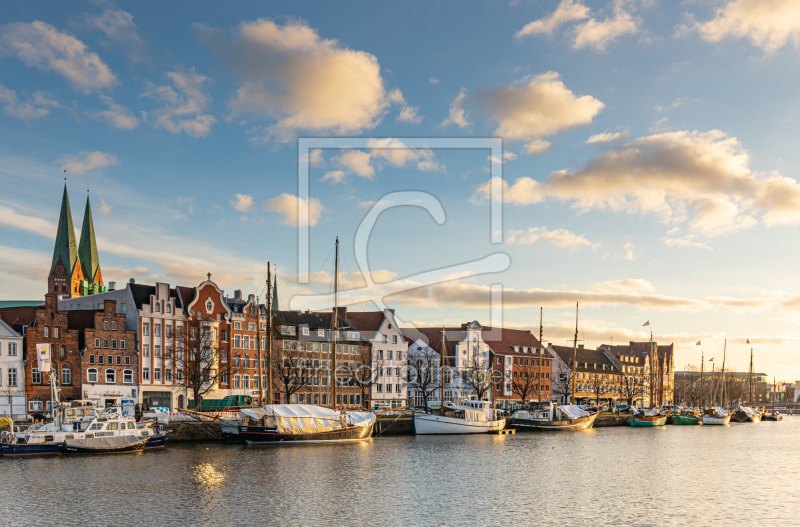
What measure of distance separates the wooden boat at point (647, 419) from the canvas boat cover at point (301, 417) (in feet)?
229

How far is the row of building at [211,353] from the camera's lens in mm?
93688

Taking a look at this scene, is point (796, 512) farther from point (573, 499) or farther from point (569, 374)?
point (569, 374)

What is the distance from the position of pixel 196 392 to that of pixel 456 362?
222 feet

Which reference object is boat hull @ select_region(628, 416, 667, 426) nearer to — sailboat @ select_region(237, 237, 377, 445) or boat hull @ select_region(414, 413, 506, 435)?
boat hull @ select_region(414, 413, 506, 435)

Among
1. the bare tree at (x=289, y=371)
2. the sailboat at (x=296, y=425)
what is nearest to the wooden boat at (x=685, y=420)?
A: the bare tree at (x=289, y=371)

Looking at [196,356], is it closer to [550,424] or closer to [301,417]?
[301,417]

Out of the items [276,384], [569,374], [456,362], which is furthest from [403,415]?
[569,374]

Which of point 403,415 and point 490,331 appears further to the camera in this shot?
point 490,331

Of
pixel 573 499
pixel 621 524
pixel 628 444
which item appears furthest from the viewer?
pixel 628 444

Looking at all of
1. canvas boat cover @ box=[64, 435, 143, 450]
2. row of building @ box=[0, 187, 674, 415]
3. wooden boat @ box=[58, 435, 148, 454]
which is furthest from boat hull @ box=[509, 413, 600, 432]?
canvas boat cover @ box=[64, 435, 143, 450]

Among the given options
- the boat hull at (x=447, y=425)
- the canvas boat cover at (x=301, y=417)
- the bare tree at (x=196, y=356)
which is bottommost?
the boat hull at (x=447, y=425)

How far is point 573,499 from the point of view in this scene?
46.9m

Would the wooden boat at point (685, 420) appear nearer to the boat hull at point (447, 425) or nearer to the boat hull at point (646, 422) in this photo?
the boat hull at point (646, 422)

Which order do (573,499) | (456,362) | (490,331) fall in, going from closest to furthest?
(573,499)
(456,362)
(490,331)
